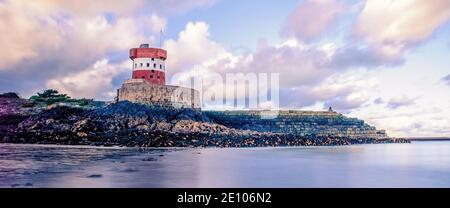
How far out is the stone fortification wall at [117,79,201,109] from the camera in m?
32.5

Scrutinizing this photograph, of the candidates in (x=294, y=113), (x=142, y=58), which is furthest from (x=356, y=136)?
(x=142, y=58)

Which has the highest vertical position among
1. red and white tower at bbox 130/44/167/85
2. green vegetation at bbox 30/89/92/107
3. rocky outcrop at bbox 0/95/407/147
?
red and white tower at bbox 130/44/167/85

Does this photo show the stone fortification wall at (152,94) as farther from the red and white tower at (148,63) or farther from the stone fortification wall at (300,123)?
the stone fortification wall at (300,123)

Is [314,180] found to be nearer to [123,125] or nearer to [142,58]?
[123,125]

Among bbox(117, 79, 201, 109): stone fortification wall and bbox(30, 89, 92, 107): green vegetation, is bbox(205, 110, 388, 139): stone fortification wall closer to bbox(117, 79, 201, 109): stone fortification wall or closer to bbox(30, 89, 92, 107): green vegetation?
bbox(117, 79, 201, 109): stone fortification wall

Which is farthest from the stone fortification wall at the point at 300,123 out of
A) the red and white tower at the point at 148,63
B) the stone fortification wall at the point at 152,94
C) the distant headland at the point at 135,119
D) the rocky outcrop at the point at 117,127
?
the rocky outcrop at the point at 117,127

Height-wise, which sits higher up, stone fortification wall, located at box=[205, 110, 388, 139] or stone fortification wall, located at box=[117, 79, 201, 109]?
stone fortification wall, located at box=[117, 79, 201, 109]

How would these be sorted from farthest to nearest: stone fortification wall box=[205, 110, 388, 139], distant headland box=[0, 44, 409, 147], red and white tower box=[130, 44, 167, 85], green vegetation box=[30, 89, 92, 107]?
stone fortification wall box=[205, 110, 388, 139] < red and white tower box=[130, 44, 167, 85] < green vegetation box=[30, 89, 92, 107] < distant headland box=[0, 44, 409, 147]

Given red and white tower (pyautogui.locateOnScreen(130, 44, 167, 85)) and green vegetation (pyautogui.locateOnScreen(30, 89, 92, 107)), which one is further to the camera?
red and white tower (pyautogui.locateOnScreen(130, 44, 167, 85))

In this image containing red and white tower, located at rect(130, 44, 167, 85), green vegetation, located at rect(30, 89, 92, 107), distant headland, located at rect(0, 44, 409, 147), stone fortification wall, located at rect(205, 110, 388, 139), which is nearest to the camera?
distant headland, located at rect(0, 44, 409, 147)

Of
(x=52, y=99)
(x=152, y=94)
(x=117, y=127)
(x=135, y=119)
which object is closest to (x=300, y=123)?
(x=152, y=94)

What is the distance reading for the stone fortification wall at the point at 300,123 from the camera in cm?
4219

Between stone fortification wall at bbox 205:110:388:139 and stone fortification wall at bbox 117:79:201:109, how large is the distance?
17.2ft

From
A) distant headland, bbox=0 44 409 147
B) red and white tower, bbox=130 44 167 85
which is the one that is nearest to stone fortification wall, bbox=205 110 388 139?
distant headland, bbox=0 44 409 147
